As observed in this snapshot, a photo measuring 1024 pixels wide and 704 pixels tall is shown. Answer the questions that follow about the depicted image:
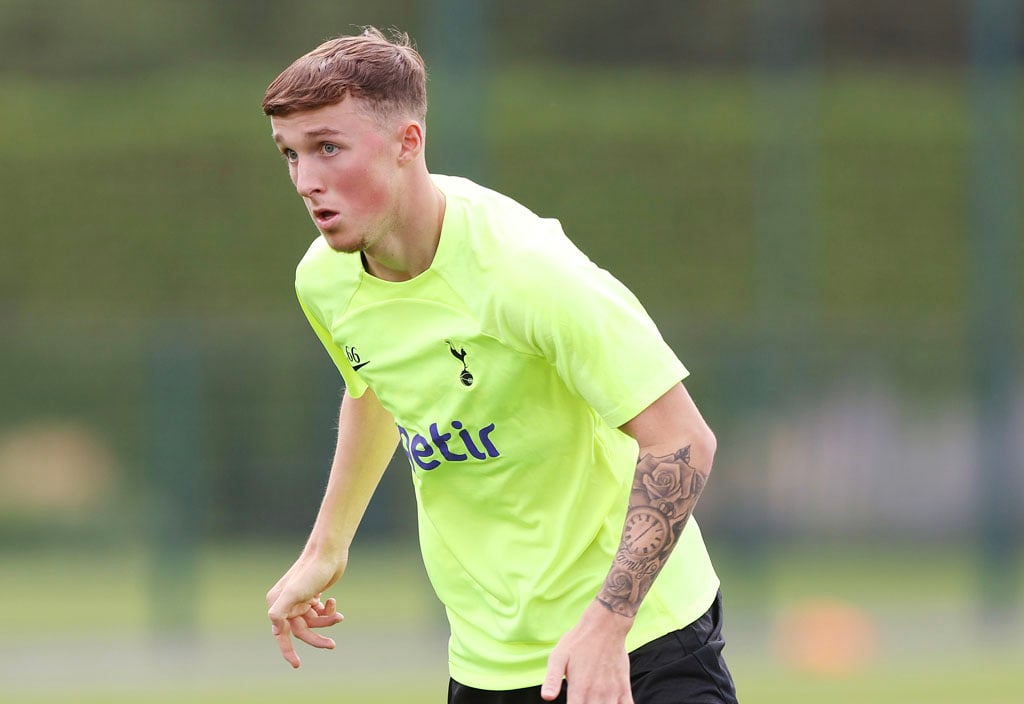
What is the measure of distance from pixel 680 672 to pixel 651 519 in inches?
20.0

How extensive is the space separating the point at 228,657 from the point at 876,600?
5105 mm

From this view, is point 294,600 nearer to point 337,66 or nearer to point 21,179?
point 337,66

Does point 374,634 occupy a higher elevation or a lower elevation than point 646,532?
lower

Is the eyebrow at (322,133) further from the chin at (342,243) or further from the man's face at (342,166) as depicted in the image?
the chin at (342,243)

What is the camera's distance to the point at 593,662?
3.61 meters

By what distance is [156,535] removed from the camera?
1359 cm

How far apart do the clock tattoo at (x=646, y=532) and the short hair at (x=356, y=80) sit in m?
0.96

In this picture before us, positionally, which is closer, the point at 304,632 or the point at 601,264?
the point at 304,632

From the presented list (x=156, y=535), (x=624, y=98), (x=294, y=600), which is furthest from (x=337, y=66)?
(x=624, y=98)

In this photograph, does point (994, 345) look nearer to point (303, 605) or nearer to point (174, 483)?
point (174, 483)

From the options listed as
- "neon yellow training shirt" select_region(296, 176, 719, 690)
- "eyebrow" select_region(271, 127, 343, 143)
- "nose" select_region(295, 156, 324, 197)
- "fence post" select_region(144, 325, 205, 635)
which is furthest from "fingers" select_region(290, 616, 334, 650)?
"fence post" select_region(144, 325, 205, 635)

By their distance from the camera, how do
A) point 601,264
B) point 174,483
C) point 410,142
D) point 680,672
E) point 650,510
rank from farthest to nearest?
point 601,264 < point 174,483 < point 680,672 < point 410,142 < point 650,510

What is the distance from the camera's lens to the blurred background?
1313 centimetres

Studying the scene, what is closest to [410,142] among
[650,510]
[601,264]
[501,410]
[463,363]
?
[463,363]
